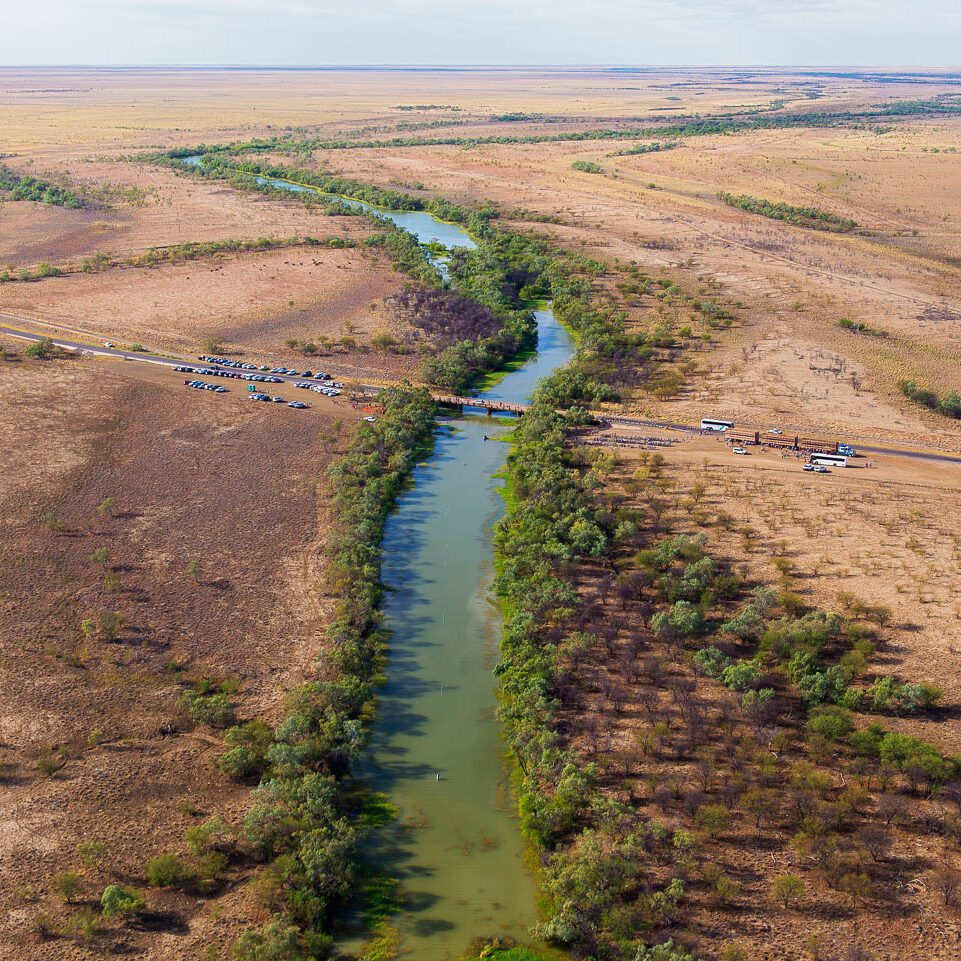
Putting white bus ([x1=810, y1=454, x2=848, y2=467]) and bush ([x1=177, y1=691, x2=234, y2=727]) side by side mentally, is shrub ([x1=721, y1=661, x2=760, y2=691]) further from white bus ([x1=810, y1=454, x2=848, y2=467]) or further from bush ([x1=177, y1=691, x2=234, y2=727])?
white bus ([x1=810, y1=454, x2=848, y2=467])

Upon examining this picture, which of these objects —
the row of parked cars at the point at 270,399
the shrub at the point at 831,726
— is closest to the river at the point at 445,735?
the shrub at the point at 831,726

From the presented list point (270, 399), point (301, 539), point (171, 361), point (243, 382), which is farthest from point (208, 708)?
point (171, 361)

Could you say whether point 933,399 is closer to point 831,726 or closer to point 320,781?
point 831,726

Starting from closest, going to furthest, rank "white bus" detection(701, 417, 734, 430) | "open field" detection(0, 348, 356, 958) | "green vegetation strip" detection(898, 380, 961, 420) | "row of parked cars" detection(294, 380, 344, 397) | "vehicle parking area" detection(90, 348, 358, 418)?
"open field" detection(0, 348, 356, 958) < "white bus" detection(701, 417, 734, 430) < "green vegetation strip" detection(898, 380, 961, 420) < "vehicle parking area" detection(90, 348, 358, 418) < "row of parked cars" detection(294, 380, 344, 397)

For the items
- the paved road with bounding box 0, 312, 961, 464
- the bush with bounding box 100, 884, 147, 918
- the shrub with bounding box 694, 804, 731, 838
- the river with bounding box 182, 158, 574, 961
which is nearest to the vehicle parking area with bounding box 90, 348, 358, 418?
the paved road with bounding box 0, 312, 961, 464

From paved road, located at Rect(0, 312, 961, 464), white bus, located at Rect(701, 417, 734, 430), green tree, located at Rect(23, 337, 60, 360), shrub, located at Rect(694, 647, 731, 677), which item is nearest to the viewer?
shrub, located at Rect(694, 647, 731, 677)

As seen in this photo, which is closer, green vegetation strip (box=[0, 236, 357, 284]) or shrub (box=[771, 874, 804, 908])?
shrub (box=[771, 874, 804, 908])

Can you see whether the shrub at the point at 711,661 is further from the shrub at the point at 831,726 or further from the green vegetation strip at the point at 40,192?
the green vegetation strip at the point at 40,192

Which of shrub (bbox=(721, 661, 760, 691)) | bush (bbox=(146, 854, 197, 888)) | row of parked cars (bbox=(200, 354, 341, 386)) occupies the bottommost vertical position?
bush (bbox=(146, 854, 197, 888))
